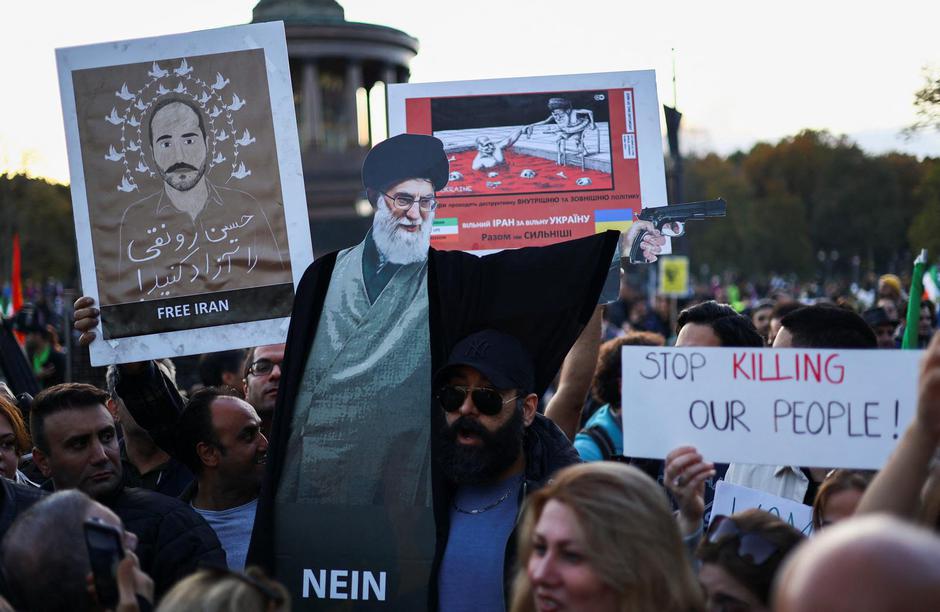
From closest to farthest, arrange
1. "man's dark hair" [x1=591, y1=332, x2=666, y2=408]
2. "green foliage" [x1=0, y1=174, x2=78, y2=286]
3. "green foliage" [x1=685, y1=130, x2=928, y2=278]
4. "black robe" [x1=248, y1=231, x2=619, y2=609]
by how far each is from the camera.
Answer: "black robe" [x1=248, y1=231, x2=619, y2=609] → "man's dark hair" [x1=591, y1=332, x2=666, y2=408] → "green foliage" [x1=0, y1=174, x2=78, y2=286] → "green foliage" [x1=685, y1=130, x2=928, y2=278]

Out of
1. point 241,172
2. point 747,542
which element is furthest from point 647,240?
point 747,542

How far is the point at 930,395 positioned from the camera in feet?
7.49

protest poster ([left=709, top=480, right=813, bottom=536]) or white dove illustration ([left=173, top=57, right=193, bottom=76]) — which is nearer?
protest poster ([left=709, top=480, right=813, bottom=536])

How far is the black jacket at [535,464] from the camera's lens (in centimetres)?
337

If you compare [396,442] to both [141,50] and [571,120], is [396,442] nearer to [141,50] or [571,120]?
[571,120]

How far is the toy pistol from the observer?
418 centimetres

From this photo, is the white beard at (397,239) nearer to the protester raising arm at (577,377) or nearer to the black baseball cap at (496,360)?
the black baseball cap at (496,360)

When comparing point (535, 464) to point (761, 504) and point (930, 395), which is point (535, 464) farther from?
point (930, 395)

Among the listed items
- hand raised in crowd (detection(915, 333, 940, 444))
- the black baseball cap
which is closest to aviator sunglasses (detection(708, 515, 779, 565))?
hand raised in crowd (detection(915, 333, 940, 444))

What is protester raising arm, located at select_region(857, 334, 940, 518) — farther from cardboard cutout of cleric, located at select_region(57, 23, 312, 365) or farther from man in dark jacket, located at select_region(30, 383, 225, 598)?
cardboard cutout of cleric, located at select_region(57, 23, 312, 365)

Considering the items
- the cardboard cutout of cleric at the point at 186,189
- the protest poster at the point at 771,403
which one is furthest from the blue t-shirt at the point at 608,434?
the protest poster at the point at 771,403

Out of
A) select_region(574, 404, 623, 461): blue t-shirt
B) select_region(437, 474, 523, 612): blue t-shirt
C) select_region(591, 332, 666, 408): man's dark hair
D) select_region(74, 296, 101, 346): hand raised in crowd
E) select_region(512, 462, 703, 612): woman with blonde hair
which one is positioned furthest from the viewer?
select_region(591, 332, 666, 408): man's dark hair

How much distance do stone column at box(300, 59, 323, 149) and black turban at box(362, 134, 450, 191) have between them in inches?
2003

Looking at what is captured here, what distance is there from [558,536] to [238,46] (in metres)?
2.62
